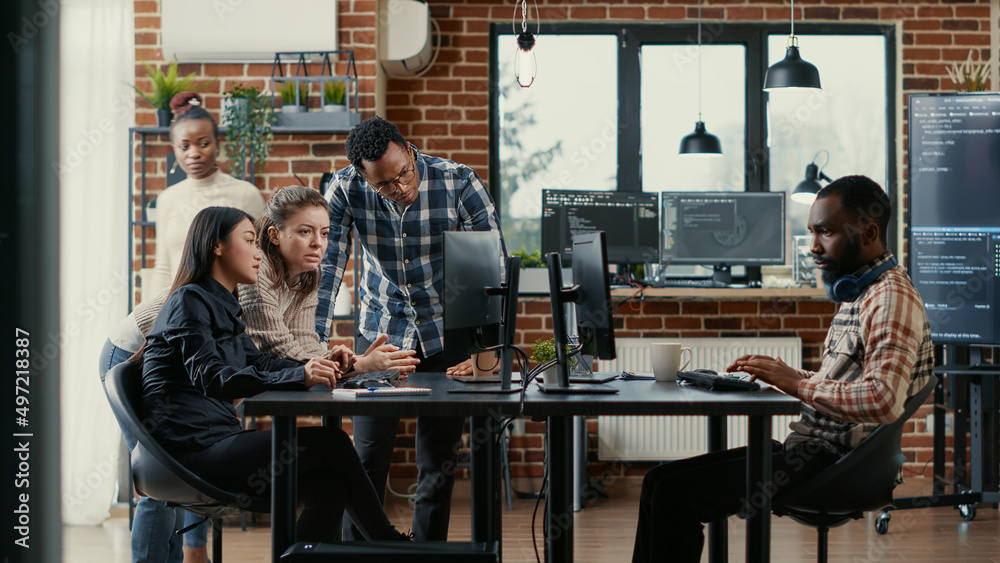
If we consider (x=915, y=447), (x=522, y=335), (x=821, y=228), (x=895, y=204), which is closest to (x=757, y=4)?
(x=895, y=204)

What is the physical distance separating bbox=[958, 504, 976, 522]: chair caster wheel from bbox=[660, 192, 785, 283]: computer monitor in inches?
51.4

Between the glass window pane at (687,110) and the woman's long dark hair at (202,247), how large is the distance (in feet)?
9.20

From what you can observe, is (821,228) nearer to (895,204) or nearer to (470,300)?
(470,300)

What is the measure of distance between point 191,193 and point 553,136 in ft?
6.55

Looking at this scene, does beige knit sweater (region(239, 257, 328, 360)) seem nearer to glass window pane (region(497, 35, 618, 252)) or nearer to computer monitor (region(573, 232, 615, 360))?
computer monitor (region(573, 232, 615, 360))

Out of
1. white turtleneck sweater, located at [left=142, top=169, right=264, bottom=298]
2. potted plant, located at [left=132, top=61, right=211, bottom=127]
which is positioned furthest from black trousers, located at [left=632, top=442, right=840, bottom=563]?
potted plant, located at [left=132, top=61, right=211, bottom=127]

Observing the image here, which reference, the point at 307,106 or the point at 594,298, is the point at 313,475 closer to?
the point at 594,298

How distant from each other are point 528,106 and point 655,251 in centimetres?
112

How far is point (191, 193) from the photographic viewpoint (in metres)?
2.99

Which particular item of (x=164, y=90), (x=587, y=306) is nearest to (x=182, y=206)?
(x=164, y=90)

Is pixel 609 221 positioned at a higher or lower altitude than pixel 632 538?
higher

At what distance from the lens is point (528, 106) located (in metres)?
4.29

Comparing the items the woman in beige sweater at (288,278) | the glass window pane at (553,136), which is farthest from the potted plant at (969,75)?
the woman in beige sweater at (288,278)

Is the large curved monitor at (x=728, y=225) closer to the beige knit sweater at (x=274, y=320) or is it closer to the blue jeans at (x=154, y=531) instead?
the beige knit sweater at (x=274, y=320)
